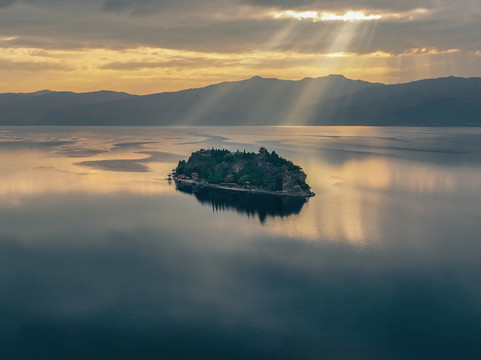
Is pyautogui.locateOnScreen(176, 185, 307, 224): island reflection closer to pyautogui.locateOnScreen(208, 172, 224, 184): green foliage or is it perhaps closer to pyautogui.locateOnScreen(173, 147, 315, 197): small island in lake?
pyautogui.locateOnScreen(173, 147, 315, 197): small island in lake

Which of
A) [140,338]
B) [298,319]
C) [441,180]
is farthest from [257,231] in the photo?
[441,180]

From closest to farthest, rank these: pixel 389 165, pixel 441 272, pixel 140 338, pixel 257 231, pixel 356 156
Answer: pixel 140 338 → pixel 441 272 → pixel 257 231 → pixel 389 165 → pixel 356 156

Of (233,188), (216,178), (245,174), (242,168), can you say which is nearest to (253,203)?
(233,188)

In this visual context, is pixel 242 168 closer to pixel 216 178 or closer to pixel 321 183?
pixel 216 178

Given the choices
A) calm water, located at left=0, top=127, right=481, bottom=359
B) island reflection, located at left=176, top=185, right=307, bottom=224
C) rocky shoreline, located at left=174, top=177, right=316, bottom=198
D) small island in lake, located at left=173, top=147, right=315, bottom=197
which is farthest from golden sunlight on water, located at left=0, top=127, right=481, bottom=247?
small island in lake, located at left=173, top=147, right=315, bottom=197

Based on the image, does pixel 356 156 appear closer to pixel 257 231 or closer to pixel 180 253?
pixel 257 231

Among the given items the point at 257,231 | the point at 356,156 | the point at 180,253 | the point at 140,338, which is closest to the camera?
the point at 140,338
